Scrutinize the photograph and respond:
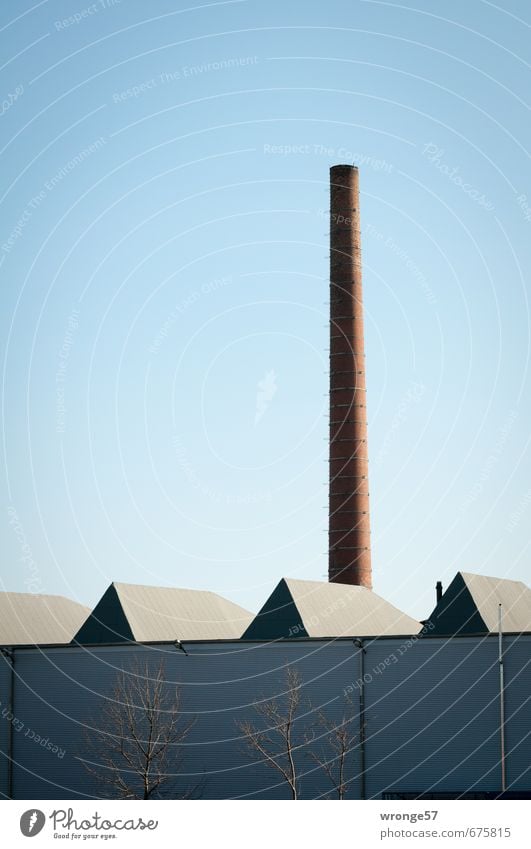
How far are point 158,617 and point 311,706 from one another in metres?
12.2

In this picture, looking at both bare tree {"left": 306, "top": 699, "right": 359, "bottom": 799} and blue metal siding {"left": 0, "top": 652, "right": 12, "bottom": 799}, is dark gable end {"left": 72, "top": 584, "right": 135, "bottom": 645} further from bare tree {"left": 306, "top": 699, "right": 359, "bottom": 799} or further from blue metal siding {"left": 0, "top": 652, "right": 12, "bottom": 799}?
bare tree {"left": 306, "top": 699, "right": 359, "bottom": 799}

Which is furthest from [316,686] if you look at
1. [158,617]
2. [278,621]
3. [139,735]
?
[158,617]

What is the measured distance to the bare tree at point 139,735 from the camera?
6844 centimetres

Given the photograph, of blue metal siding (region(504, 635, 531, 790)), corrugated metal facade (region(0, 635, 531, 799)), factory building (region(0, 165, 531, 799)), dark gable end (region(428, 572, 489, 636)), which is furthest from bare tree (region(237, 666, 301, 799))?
blue metal siding (region(504, 635, 531, 790))

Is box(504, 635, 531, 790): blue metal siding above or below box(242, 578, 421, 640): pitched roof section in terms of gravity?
below

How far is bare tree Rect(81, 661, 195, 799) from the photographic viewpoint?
68438 mm

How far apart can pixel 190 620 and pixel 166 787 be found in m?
13.3

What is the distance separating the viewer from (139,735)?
6975 cm

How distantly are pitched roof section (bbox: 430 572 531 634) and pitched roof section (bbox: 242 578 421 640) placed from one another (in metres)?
3.85

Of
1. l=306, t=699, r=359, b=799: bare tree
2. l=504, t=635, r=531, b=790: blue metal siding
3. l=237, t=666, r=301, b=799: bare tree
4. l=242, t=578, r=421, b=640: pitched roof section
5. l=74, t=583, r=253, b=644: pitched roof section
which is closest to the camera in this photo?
l=504, t=635, r=531, b=790: blue metal siding

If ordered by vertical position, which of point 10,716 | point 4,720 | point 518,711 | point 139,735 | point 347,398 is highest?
point 347,398

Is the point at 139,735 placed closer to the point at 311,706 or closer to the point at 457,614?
the point at 311,706

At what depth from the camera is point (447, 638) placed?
65875mm
